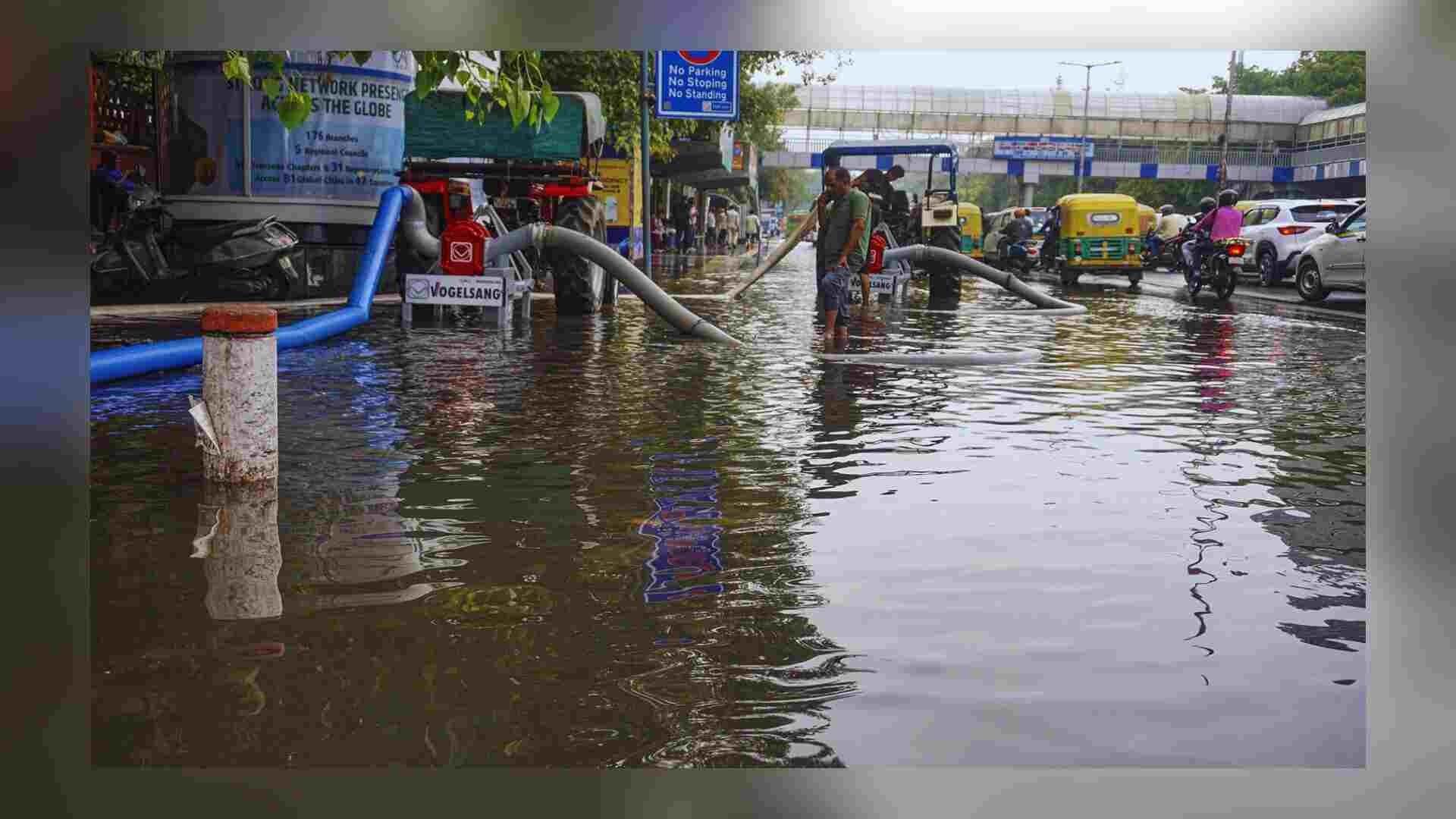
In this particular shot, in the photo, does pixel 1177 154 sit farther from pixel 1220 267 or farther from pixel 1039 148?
pixel 1220 267

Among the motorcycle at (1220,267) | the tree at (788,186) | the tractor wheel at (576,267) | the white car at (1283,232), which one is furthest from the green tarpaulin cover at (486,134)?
the tree at (788,186)

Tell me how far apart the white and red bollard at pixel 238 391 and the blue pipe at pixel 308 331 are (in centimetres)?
316

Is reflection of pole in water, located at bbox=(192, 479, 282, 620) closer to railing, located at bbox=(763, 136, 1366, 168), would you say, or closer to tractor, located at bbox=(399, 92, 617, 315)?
tractor, located at bbox=(399, 92, 617, 315)

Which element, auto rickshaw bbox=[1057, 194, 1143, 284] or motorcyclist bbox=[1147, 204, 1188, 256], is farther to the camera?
motorcyclist bbox=[1147, 204, 1188, 256]

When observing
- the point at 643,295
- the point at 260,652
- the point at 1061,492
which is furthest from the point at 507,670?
the point at 643,295

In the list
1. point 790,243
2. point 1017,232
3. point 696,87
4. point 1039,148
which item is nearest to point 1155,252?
point 1017,232

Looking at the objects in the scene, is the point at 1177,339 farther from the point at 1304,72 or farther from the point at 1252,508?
the point at 1304,72

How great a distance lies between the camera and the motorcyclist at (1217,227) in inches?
984

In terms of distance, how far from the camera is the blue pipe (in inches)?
402

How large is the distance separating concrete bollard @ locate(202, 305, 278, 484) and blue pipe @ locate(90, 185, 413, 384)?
3161 millimetres

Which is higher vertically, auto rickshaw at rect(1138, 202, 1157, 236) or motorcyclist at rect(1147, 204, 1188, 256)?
auto rickshaw at rect(1138, 202, 1157, 236)

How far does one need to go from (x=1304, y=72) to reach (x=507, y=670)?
76.5 m

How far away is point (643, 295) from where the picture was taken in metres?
15.2

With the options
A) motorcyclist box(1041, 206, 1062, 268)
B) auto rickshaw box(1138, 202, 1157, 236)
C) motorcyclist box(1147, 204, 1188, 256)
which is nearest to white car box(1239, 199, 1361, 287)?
motorcyclist box(1147, 204, 1188, 256)
